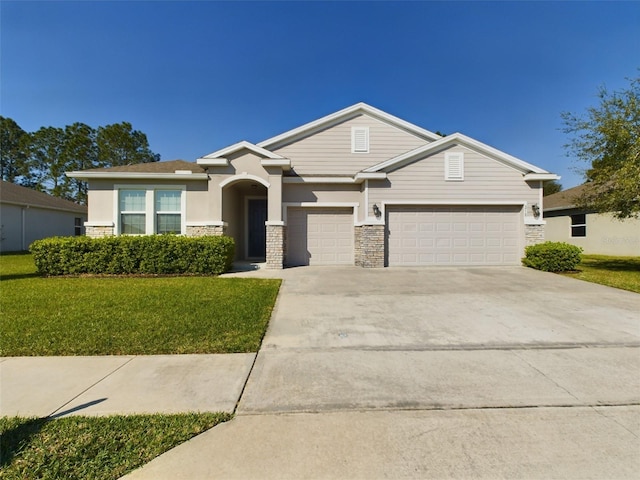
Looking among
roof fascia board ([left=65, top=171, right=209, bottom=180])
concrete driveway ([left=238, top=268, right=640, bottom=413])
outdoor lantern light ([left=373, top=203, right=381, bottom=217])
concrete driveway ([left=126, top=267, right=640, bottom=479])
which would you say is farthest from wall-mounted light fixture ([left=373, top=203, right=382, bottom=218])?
roof fascia board ([left=65, top=171, right=209, bottom=180])

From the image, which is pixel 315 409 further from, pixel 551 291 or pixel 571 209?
pixel 571 209

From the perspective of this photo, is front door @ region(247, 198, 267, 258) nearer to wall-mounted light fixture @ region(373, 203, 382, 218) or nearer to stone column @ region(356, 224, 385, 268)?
stone column @ region(356, 224, 385, 268)

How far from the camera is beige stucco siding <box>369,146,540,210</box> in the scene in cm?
1184

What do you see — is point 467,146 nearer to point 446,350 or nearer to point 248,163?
point 248,163

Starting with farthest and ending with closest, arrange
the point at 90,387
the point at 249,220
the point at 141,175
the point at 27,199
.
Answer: the point at 27,199
the point at 249,220
the point at 141,175
the point at 90,387

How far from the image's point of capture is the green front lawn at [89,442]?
1999mm

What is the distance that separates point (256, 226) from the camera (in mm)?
14766

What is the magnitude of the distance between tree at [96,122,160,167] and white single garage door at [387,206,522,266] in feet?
114

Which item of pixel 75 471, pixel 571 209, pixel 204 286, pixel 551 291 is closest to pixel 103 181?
pixel 204 286

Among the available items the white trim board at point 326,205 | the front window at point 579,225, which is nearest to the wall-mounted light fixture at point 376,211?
the white trim board at point 326,205

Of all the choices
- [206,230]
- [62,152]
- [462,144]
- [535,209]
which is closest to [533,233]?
[535,209]

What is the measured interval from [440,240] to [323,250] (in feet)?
15.1

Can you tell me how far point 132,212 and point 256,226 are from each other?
5.09 m

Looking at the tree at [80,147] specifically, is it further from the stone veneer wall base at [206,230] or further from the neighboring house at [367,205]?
the stone veneer wall base at [206,230]
